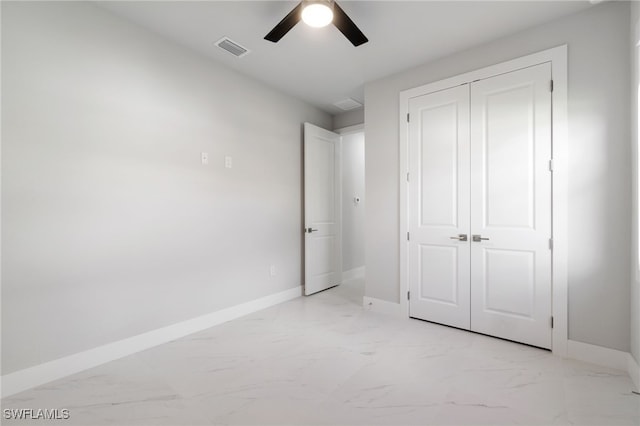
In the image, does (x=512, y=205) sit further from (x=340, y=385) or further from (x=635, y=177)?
(x=340, y=385)

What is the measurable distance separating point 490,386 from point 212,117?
321 centimetres

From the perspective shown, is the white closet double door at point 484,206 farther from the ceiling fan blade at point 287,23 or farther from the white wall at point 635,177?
the ceiling fan blade at point 287,23

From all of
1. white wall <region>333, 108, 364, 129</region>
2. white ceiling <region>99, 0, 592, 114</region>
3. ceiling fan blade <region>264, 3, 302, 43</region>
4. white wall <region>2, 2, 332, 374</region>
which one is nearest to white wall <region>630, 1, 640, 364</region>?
white ceiling <region>99, 0, 592, 114</region>

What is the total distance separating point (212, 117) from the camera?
2.96 metres

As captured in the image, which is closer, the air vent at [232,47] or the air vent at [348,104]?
the air vent at [232,47]

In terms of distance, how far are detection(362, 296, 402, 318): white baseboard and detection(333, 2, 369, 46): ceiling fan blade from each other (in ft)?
8.45

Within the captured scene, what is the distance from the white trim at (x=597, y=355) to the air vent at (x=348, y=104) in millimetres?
3422

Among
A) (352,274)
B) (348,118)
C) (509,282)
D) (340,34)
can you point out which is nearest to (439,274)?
(509,282)

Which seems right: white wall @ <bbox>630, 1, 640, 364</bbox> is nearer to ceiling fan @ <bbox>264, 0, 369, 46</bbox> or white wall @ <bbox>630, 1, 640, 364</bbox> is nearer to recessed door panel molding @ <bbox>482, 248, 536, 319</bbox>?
recessed door panel molding @ <bbox>482, 248, 536, 319</bbox>

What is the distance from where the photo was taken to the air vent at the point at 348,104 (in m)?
4.00

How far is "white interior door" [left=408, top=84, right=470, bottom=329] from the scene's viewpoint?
2.78 m

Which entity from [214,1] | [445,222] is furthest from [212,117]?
[445,222]

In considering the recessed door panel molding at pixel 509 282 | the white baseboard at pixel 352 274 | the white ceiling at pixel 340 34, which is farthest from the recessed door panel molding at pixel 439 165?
the white baseboard at pixel 352 274

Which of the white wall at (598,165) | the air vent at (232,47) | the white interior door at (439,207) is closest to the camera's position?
the white wall at (598,165)
